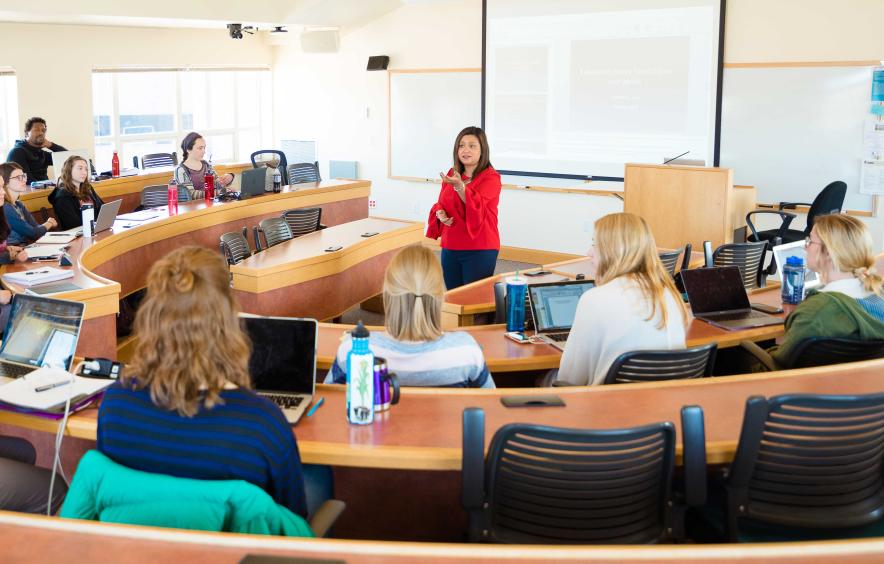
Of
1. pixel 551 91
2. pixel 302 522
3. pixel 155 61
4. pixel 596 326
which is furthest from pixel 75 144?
pixel 302 522

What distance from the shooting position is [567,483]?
243 cm

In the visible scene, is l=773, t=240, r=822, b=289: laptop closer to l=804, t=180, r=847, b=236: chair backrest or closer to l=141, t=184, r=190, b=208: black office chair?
l=804, t=180, r=847, b=236: chair backrest

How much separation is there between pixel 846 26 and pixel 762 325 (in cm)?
442

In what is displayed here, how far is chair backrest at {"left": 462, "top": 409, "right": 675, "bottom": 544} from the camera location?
2.38m

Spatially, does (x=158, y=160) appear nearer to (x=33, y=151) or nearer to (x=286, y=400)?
(x=33, y=151)

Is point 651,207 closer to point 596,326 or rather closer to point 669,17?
point 669,17

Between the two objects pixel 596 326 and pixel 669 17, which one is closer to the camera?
pixel 596 326

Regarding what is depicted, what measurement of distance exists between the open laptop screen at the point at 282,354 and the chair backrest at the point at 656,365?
1103 mm

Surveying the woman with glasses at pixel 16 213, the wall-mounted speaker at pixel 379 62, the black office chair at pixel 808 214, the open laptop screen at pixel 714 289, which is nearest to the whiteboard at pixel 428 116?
the wall-mounted speaker at pixel 379 62

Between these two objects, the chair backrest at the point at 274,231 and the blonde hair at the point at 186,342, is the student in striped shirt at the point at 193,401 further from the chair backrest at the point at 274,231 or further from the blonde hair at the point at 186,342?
the chair backrest at the point at 274,231

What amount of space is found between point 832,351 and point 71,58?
9.08 meters

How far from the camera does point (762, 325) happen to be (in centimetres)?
434

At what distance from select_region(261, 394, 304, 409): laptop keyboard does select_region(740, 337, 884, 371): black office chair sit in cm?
201

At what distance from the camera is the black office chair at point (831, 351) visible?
11.7 ft
